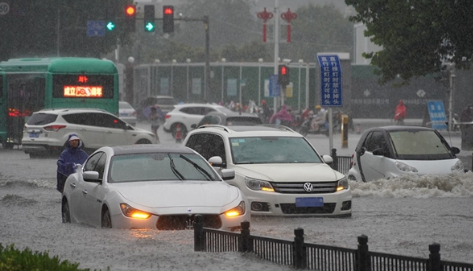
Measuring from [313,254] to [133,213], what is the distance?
3.27m

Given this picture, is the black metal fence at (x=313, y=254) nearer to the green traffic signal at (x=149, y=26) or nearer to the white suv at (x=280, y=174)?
the white suv at (x=280, y=174)

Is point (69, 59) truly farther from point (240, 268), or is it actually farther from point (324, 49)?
point (324, 49)

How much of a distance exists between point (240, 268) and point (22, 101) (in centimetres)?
2899

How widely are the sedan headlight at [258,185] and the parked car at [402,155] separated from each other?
190 inches

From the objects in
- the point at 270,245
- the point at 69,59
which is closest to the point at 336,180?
the point at 270,245

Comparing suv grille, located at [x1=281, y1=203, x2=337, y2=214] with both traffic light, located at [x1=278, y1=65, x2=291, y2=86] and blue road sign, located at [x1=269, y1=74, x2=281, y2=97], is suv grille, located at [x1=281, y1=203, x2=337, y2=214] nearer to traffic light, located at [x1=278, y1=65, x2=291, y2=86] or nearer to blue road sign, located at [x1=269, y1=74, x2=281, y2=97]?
traffic light, located at [x1=278, y1=65, x2=291, y2=86]

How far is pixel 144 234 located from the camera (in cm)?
1186

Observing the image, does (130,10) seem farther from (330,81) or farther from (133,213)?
(133,213)

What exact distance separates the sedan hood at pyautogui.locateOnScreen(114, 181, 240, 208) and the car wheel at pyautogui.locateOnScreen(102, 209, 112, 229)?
0.31 m

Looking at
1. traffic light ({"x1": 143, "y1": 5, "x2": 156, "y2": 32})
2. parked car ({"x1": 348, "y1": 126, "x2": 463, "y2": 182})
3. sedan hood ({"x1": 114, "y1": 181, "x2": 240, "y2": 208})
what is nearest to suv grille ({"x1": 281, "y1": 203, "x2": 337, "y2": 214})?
sedan hood ({"x1": 114, "y1": 181, "x2": 240, "y2": 208})

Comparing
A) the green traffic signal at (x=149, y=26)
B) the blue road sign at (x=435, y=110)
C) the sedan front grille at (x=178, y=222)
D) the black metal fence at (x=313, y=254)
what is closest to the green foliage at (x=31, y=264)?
the black metal fence at (x=313, y=254)

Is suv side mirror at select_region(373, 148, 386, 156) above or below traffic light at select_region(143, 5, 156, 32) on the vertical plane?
below

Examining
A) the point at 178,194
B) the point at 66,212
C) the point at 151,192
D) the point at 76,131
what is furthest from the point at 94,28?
the point at 178,194

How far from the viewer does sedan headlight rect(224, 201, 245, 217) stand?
12312mm
